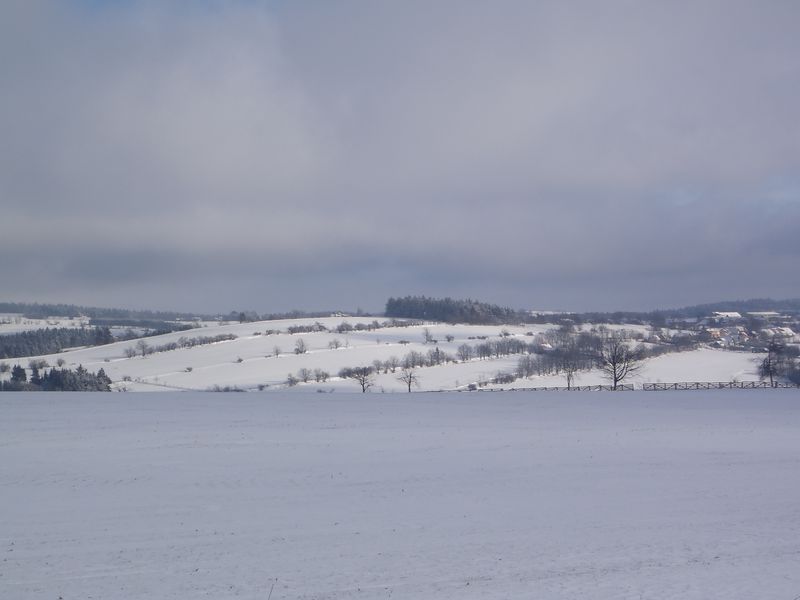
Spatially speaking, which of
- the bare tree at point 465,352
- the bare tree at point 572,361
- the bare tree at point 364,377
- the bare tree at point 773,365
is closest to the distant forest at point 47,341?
the bare tree at point 364,377

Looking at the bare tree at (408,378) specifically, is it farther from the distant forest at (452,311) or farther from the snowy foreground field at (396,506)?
the distant forest at (452,311)

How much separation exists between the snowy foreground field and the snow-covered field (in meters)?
28.6

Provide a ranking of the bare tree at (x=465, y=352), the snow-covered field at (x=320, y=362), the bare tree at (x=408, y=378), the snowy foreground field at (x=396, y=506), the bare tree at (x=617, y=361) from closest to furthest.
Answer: the snowy foreground field at (x=396, y=506), the bare tree at (x=617, y=361), the bare tree at (x=408, y=378), the snow-covered field at (x=320, y=362), the bare tree at (x=465, y=352)

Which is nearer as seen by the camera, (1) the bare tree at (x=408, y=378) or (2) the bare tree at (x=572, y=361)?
(1) the bare tree at (x=408, y=378)

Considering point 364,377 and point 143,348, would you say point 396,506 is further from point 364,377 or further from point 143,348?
point 143,348

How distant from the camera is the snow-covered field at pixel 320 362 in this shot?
195 ft

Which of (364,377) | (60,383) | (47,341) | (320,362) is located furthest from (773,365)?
(47,341)

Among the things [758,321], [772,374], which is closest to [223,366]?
[772,374]

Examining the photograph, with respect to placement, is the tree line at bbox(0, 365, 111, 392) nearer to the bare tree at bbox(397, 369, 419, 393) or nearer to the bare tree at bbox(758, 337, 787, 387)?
the bare tree at bbox(397, 369, 419, 393)

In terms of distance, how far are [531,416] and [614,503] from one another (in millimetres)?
13603

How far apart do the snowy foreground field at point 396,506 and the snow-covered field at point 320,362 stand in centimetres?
2863

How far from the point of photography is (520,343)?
299 feet

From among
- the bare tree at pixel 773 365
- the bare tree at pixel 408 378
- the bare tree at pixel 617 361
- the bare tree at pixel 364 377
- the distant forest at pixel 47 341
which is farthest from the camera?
the distant forest at pixel 47 341

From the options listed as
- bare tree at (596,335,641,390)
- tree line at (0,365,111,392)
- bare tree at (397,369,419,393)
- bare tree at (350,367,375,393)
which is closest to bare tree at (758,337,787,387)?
bare tree at (596,335,641,390)
